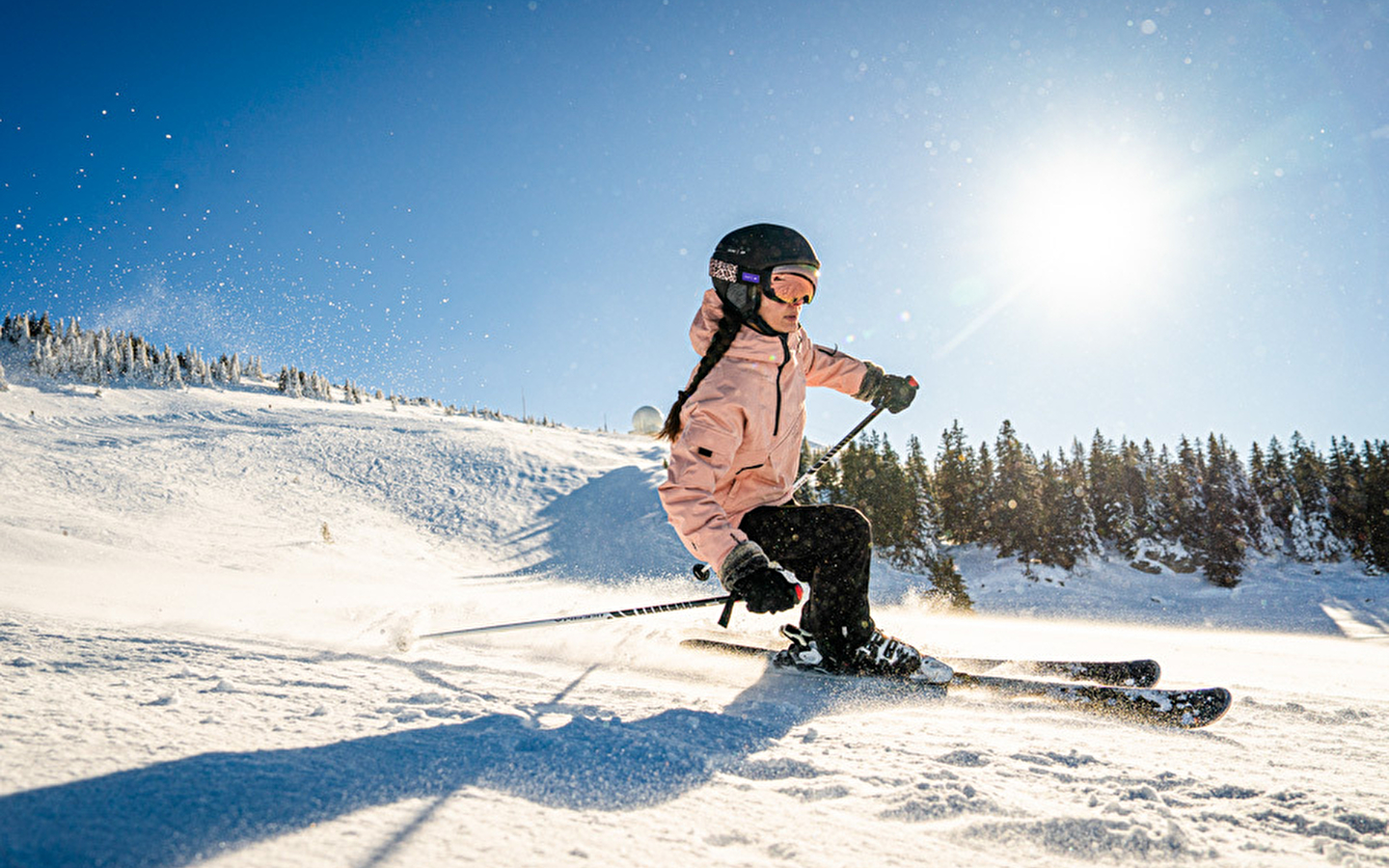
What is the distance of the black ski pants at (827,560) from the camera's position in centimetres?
323

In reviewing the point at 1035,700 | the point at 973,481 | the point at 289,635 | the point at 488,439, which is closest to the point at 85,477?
the point at 488,439

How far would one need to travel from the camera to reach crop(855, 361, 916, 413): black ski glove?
4.39 m

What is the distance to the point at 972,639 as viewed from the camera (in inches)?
201

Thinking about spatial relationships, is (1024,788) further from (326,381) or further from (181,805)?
(326,381)

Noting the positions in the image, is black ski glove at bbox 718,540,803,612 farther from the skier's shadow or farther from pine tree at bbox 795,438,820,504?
pine tree at bbox 795,438,820,504

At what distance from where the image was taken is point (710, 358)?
10.8 feet

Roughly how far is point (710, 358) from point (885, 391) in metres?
1.72

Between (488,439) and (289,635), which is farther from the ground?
(488,439)

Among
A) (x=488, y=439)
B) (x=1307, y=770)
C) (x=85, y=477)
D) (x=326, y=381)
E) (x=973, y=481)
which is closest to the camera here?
(x=1307, y=770)

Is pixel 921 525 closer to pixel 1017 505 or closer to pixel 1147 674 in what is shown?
pixel 1017 505

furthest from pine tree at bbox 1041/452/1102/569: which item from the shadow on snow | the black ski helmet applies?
the black ski helmet

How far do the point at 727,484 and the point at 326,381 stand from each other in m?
65.3

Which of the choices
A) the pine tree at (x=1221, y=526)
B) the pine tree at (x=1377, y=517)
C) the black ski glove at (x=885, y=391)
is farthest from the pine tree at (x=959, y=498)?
the black ski glove at (x=885, y=391)

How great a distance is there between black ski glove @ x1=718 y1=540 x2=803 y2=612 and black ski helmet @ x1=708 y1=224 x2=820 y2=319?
1360mm
